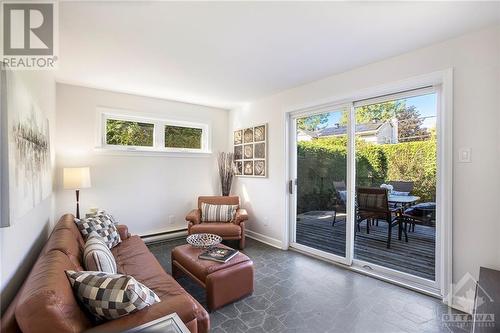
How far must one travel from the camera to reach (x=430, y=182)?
8.34 ft

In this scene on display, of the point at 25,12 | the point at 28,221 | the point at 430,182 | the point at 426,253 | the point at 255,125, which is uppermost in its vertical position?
the point at 25,12

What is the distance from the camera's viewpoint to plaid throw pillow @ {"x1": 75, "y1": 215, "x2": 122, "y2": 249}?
2557 mm

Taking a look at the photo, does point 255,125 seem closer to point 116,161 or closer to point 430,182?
point 116,161

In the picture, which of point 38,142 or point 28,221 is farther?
point 38,142

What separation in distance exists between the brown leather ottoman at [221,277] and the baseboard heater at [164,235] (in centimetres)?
180

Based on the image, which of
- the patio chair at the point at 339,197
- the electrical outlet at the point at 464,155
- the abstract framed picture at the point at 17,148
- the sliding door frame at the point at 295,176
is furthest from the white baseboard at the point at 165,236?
the electrical outlet at the point at 464,155

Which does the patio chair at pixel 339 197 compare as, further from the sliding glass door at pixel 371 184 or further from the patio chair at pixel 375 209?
the patio chair at pixel 375 209

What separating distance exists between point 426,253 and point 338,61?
7.72ft

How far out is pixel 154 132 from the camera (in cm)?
424

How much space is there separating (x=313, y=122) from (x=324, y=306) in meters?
2.36

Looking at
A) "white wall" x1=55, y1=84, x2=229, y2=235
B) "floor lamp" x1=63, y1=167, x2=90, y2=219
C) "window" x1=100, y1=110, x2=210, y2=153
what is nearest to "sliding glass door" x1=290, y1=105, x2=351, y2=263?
"white wall" x1=55, y1=84, x2=229, y2=235

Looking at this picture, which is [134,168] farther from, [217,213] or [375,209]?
[375,209]

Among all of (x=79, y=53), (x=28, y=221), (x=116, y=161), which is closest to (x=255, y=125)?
(x=116, y=161)

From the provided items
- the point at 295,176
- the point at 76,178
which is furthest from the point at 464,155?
the point at 76,178
